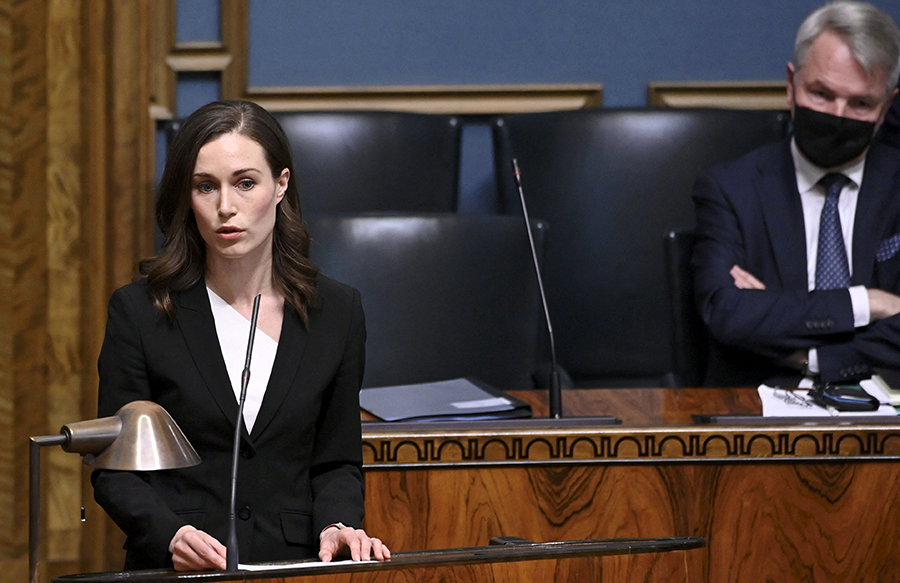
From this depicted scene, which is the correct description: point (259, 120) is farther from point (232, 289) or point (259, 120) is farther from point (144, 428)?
point (144, 428)

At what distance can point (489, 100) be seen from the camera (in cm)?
341

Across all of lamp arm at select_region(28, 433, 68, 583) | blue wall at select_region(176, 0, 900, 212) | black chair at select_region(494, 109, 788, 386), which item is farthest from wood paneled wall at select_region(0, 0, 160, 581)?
lamp arm at select_region(28, 433, 68, 583)

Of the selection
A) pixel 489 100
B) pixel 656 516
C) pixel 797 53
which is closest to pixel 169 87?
pixel 489 100

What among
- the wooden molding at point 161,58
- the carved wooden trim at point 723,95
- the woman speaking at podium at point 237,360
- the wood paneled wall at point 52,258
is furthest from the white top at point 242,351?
the carved wooden trim at point 723,95

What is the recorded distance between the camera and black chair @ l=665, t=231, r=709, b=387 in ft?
8.79

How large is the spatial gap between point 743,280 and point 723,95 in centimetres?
102

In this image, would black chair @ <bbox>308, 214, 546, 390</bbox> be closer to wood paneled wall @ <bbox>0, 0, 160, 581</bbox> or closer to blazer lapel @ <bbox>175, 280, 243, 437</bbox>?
wood paneled wall @ <bbox>0, 0, 160, 581</bbox>

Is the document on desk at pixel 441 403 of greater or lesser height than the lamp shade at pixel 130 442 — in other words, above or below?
below

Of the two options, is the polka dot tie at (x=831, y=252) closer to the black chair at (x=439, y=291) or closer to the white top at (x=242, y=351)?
the black chair at (x=439, y=291)

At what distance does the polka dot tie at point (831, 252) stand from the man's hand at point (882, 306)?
13 centimetres

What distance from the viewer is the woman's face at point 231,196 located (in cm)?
152

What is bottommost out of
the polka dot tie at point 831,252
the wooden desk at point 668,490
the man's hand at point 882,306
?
the wooden desk at point 668,490

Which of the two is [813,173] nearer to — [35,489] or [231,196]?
[231,196]

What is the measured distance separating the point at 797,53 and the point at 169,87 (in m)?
1.70
